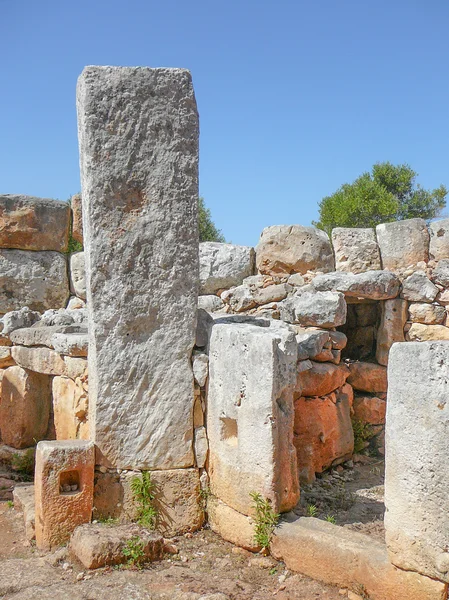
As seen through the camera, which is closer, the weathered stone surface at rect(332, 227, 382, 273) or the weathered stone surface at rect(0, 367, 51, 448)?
the weathered stone surface at rect(0, 367, 51, 448)

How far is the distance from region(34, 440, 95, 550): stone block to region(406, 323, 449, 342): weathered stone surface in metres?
4.11

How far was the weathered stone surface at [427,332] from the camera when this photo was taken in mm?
6840

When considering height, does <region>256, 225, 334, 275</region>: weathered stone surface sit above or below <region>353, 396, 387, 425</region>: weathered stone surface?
above

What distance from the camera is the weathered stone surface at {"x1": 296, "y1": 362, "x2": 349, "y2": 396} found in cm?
599

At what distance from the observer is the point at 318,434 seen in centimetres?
603

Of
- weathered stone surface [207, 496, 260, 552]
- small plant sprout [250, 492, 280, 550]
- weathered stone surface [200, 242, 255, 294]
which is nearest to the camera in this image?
small plant sprout [250, 492, 280, 550]

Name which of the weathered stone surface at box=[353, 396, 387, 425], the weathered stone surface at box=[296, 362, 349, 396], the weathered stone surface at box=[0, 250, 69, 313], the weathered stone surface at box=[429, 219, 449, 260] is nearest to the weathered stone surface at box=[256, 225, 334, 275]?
the weathered stone surface at box=[429, 219, 449, 260]

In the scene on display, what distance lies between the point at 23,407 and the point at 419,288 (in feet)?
15.1

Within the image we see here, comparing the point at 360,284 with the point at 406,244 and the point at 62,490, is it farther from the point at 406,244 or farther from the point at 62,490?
the point at 62,490

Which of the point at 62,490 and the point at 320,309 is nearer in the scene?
the point at 62,490

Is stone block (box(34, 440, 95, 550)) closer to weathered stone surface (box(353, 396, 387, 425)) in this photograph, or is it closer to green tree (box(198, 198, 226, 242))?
weathered stone surface (box(353, 396, 387, 425))

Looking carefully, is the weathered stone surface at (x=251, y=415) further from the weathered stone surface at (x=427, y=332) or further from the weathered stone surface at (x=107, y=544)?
the weathered stone surface at (x=427, y=332)

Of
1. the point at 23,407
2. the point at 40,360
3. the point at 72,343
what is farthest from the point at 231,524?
the point at 23,407

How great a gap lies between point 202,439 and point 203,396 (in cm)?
33
